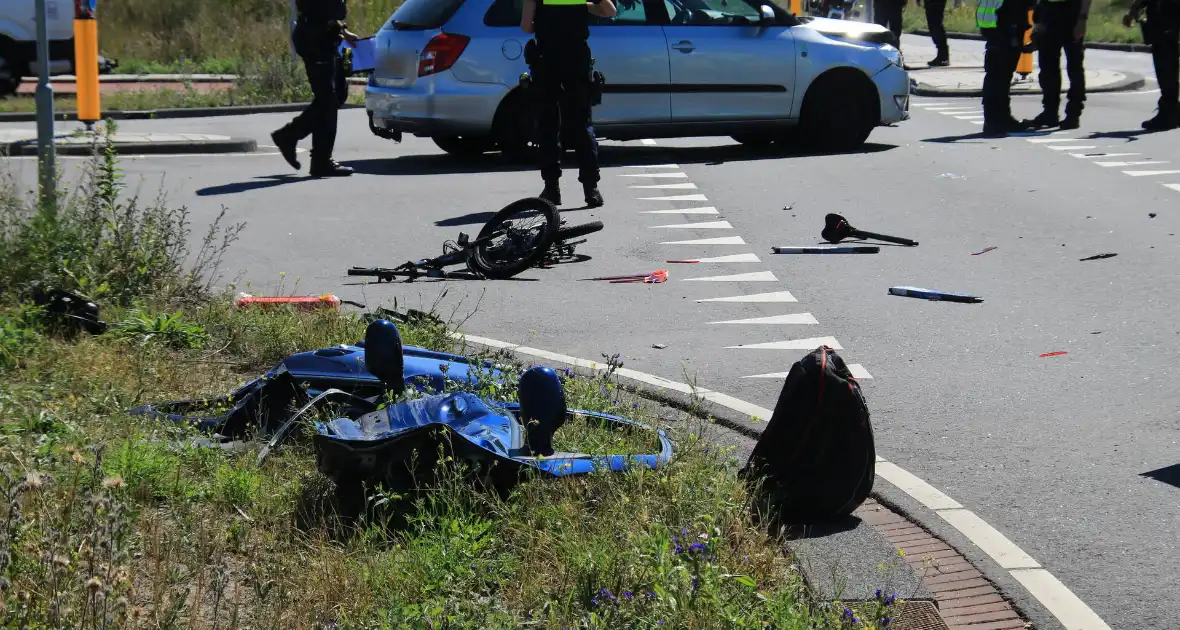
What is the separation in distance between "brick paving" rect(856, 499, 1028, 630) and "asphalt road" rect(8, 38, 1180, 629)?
9cm

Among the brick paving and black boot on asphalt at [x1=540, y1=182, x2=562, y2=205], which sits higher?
black boot on asphalt at [x1=540, y1=182, x2=562, y2=205]

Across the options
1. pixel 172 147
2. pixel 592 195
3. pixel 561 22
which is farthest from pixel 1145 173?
pixel 172 147

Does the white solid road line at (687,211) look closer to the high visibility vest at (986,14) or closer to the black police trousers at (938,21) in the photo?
the high visibility vest at (986,14)

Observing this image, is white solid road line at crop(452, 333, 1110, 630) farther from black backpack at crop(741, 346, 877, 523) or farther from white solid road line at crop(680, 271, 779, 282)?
white solid road line at crop(680, 271, 779, 282)

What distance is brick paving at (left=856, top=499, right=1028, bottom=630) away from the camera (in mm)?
4203

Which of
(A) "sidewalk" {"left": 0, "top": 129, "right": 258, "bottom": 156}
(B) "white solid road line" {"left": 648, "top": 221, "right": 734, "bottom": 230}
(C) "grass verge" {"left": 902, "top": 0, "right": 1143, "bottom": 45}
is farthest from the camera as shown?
(C) "grass verge" {"left": 902, "top": 0, "right": 1143, "bottom": 45}

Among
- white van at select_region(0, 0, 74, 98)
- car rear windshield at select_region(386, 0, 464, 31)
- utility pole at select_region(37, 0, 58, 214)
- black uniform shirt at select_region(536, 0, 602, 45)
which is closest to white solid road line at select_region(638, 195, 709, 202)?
black uniform shirt at select_region(536, 0, 602, 45)

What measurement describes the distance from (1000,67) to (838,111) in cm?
258

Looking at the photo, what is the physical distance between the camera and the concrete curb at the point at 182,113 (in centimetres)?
1977

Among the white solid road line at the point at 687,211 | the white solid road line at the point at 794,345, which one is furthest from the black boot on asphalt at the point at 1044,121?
the white solid road line at the point at 794,345

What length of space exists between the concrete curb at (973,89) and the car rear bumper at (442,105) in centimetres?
1054

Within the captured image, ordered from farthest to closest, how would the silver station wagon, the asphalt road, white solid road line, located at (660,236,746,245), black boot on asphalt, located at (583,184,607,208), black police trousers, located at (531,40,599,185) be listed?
the silver station wagon, black boot on asphalt, located at (583,184,607,208), black police trousers, located at (531,40,599,185), white solid road line, located at (660,236,746,245), the asphalt road

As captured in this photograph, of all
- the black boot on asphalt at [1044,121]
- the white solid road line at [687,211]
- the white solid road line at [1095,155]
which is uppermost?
the black boot on asphalt at [1044,121]

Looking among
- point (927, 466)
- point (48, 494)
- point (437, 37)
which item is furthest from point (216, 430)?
point (437, 37)
